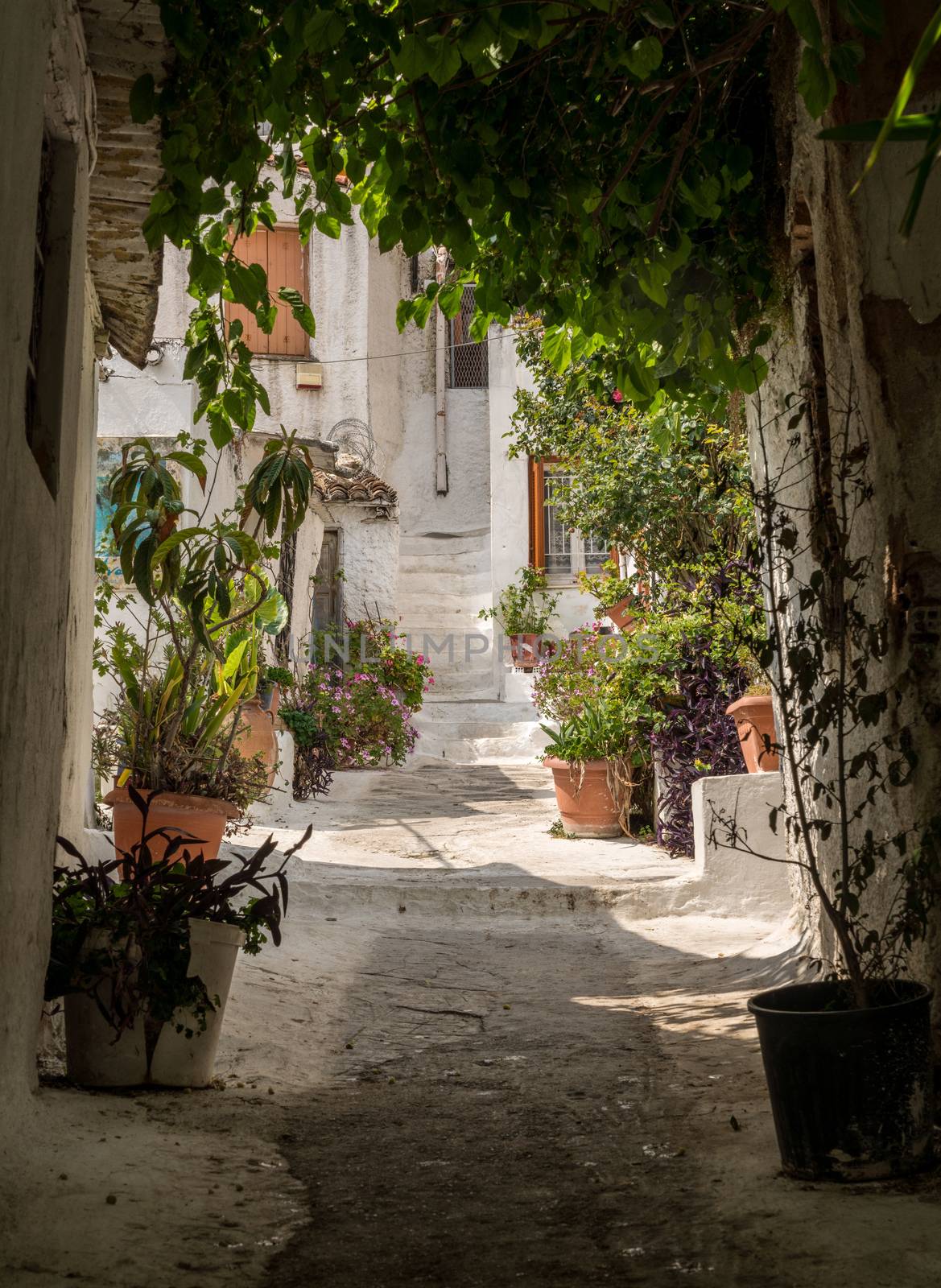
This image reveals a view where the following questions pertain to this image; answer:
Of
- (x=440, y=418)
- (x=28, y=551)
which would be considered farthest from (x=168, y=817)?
(x=440, y=418)

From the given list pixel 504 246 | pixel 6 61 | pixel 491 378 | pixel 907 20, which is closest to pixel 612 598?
pixel 504 246

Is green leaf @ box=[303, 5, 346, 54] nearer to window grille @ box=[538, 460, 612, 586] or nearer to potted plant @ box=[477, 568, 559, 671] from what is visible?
potted plant @ box=[477, 568, 559, 671]

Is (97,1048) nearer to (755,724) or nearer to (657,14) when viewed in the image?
(657,14)

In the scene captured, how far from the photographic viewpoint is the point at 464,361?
22.8m

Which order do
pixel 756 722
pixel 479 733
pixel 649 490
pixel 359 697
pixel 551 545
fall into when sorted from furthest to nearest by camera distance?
pixel 551 545 < pixel 479 733 < pixel 359 697 < pixel 649 490 < pixel 756 722

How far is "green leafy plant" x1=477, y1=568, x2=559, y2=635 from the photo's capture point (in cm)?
1692

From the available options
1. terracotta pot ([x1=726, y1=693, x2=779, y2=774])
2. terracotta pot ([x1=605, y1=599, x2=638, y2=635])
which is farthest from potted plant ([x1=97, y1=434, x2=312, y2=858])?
terracotta pot ([x1=605, y1=599, x2=638, y2=635])

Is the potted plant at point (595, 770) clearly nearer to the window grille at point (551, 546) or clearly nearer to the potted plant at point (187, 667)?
the potted plant at point (187, 667)

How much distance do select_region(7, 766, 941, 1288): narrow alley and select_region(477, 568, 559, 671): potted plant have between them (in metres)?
10.6

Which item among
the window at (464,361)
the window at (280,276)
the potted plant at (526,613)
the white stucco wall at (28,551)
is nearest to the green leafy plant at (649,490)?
the white stucco wall at (28,551)

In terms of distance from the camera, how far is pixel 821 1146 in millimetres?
2723

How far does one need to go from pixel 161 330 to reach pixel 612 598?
9908mm

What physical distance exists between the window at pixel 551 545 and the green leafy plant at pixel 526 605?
0.59 m

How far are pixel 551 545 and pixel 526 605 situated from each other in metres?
1.68
